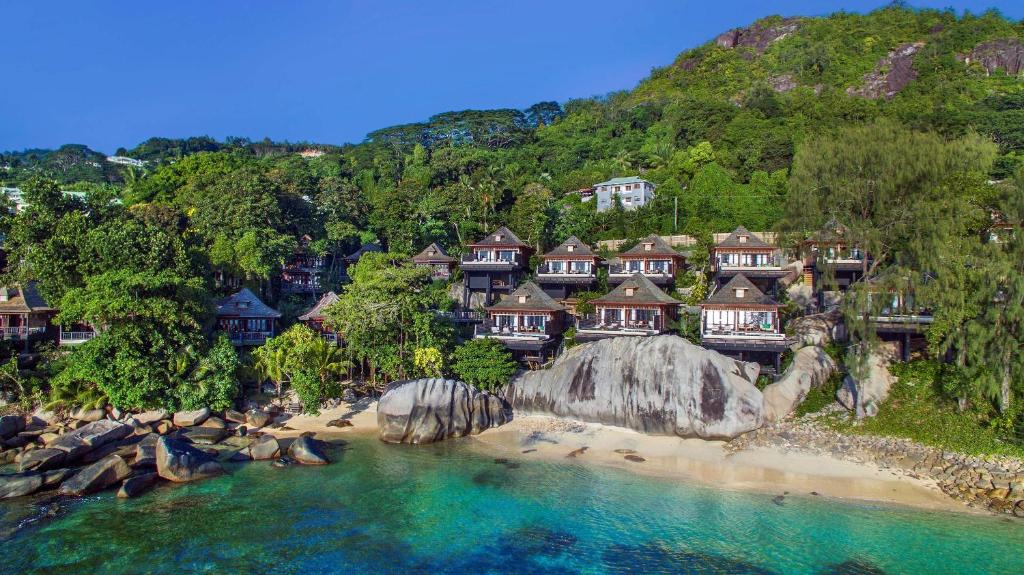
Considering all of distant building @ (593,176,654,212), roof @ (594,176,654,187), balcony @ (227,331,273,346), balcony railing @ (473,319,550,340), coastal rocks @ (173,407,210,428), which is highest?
roof @ (594,176,654,187)

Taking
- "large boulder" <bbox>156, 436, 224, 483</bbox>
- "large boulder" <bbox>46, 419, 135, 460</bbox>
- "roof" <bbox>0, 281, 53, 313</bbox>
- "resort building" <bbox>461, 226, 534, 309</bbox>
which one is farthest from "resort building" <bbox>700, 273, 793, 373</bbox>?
"roof" <bbox>0, 281, 53, 313</bbox>

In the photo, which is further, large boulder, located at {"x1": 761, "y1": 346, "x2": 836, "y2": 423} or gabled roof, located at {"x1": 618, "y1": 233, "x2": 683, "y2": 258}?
gabled roof, located at {"x1": 618, "y1": 233, "x2": 683, "y2": 258}

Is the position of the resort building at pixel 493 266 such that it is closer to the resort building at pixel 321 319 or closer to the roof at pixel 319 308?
the roof at pixel 319 308

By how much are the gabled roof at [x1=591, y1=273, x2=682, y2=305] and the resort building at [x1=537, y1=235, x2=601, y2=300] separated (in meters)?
5.81

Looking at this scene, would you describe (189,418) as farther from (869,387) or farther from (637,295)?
(869,387)

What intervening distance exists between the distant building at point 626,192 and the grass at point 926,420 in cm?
3491

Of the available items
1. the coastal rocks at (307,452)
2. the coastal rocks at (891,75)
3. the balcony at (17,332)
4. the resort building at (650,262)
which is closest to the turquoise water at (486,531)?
the coastal rocks at (307,452)

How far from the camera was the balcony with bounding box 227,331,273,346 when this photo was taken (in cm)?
4084

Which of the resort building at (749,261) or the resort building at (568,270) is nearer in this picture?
the resort building at (749,261)

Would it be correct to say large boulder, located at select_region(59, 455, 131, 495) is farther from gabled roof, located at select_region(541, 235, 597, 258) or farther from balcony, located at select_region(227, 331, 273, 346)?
gabled roof, located at select_region(541, 235, 597, 258)

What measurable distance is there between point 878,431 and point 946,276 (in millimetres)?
8086

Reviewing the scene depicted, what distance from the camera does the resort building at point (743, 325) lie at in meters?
34.5

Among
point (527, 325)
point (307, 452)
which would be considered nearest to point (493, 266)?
point (527, 325)

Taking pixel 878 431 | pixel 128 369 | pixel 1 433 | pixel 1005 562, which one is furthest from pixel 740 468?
pixel 1 433
